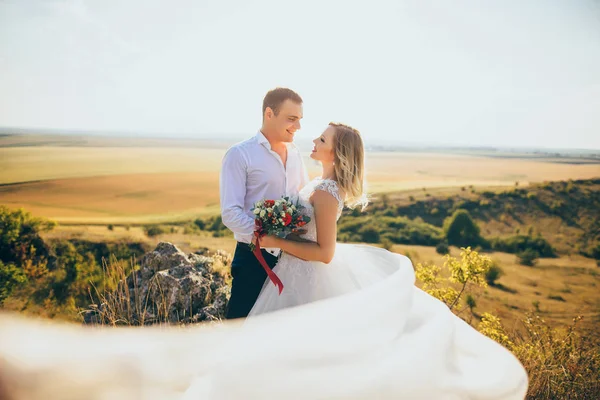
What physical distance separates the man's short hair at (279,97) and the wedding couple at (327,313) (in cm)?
1

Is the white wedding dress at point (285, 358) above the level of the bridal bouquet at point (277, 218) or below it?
below

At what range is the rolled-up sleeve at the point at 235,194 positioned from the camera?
3.38 meters

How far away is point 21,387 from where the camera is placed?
1.67 meters

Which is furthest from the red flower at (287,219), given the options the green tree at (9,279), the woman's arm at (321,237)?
the green tree at (9,279)

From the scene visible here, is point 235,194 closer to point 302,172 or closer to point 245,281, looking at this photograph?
point 245,281

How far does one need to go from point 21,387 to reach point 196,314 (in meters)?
3.96

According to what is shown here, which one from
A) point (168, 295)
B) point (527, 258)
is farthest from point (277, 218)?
point (527, 258)

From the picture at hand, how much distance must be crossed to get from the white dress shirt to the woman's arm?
47 cm

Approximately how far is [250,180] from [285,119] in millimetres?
686

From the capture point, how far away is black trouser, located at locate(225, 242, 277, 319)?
3.59 meters

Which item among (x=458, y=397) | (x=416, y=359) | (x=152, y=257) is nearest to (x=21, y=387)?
(x=416, y=359)

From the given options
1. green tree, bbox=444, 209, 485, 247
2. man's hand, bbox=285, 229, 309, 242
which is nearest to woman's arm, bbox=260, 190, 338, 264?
man's hand, bbox=285, 229, 309, 242

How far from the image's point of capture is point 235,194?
140 inches

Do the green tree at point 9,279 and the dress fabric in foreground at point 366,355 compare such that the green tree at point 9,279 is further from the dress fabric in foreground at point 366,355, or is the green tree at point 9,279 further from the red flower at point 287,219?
the dress fabric in foreground at point 366,355
